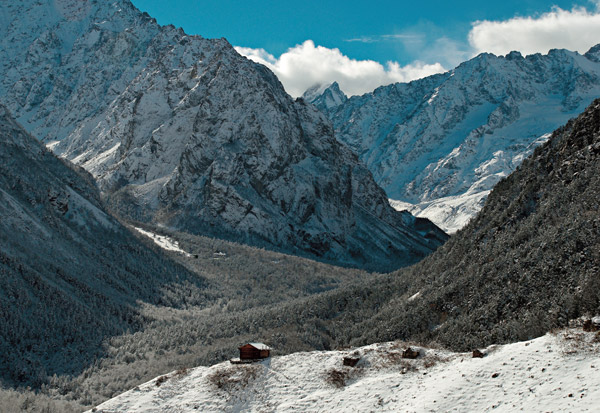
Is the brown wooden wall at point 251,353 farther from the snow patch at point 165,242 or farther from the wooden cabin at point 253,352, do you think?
the snow patch at point 165,242

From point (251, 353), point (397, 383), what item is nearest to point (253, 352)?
point (251, 353)

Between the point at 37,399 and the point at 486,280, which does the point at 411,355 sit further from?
the point at 37,399

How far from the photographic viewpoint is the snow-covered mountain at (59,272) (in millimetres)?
79500

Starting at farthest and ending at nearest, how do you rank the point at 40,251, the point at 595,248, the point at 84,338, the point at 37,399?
the point at 40,251
the point at 84,338
the point at 37,399
the point at 595,248

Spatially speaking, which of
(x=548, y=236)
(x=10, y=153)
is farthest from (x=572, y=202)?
(x=10, y=153)

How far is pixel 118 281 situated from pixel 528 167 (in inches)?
3467

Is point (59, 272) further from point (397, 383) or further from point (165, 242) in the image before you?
point (397, 383)

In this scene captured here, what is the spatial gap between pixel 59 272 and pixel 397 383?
8929 centimetres

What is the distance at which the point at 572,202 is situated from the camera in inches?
2044

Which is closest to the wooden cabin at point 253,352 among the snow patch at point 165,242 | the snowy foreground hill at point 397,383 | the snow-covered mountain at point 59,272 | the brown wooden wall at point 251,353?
the brown wooden wall at point 251,353

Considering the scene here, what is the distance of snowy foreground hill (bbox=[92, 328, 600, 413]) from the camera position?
26328 mm

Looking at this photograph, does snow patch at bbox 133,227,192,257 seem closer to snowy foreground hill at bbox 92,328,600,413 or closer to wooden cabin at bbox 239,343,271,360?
wooden cabin at bbox 239,343,271,360

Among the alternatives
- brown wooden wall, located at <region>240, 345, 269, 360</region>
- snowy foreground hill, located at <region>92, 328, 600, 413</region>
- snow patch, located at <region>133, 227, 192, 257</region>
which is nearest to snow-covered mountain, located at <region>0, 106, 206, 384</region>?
snow patch, located at <region>133, 227, 192, 257</region>

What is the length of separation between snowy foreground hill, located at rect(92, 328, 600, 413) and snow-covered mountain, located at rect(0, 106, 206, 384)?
1696 inches
